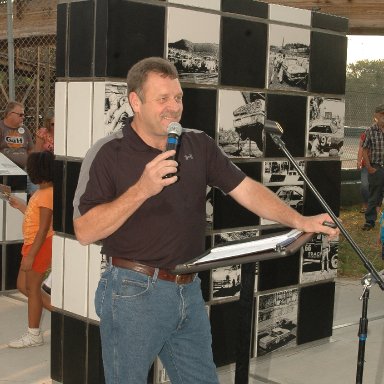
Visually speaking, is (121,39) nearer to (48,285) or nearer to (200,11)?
(200,11)

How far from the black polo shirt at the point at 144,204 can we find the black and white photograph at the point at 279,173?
7.57 ft

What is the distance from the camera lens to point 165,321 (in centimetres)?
293

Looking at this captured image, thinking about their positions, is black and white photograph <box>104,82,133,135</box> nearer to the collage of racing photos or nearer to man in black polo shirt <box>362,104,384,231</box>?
the collage of racing photos

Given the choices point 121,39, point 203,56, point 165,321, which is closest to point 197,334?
point 165,321

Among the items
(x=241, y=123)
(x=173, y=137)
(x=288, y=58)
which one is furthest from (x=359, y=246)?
(x=173, y=137)

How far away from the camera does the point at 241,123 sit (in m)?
5.05

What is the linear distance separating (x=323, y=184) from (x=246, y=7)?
1.53 metres

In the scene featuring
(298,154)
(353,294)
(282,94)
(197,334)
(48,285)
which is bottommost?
(353,294)

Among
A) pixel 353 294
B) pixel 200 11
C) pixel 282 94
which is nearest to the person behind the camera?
pixel 200 11

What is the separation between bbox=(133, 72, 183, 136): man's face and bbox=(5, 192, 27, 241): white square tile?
187 inches

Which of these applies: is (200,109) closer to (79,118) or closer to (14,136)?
(79,118)

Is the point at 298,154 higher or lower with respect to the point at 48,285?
higher

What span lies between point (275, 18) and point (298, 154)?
994 millimetres

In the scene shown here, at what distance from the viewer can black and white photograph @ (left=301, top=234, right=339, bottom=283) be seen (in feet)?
18.6
